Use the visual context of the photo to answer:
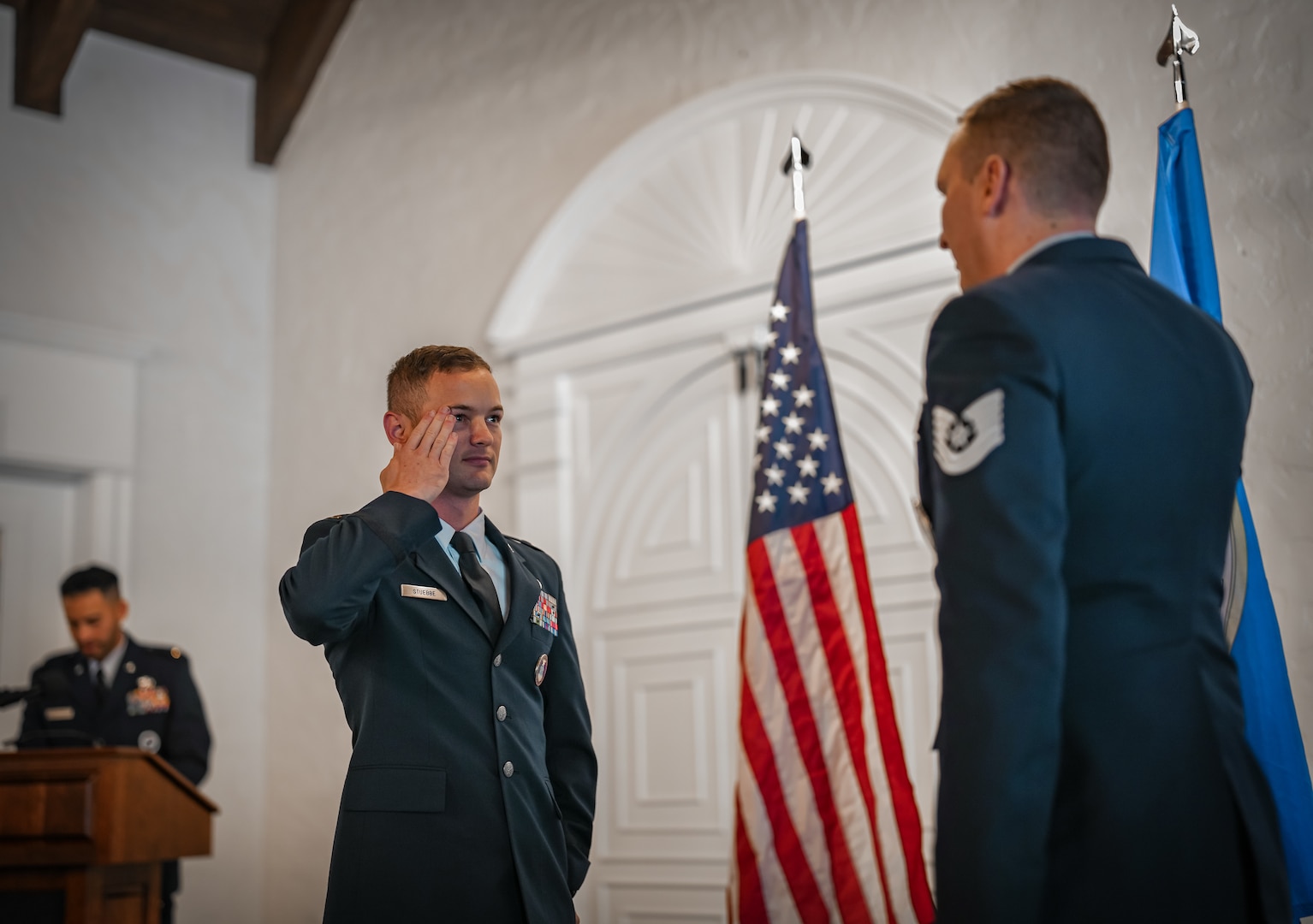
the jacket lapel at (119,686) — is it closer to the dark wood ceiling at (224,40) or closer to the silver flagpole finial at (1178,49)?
the dark wood ceiling at (224,40)

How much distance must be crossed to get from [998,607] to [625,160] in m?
3.98

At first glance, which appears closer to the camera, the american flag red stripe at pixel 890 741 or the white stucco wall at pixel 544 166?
the american flag red stripe at pixel 890 741

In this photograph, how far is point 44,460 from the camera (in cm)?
539

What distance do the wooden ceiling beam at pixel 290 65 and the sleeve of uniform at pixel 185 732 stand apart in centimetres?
277

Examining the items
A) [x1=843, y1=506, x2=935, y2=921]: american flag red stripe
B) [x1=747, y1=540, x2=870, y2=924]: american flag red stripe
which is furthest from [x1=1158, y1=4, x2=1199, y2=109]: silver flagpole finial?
[x1=747, y1=540, x2=870, y2=924]: american flag red stripe

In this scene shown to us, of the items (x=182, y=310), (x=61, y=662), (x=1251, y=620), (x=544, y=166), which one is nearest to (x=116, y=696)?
(x=61, y=662)

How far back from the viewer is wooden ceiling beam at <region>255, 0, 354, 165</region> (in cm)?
598

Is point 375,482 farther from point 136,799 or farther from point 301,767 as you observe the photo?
point 136,799

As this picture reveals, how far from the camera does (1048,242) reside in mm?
1403

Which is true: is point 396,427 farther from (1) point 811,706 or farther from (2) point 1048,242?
(1) point 811,706

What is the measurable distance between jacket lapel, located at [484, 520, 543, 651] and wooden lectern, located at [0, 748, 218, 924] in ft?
5.92

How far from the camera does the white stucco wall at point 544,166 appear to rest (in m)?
3.44

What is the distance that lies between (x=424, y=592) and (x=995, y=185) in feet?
3.06

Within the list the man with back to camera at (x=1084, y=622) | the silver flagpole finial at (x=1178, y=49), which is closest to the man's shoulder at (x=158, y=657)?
the silver flagpole finial at (x=1178, y=49)
